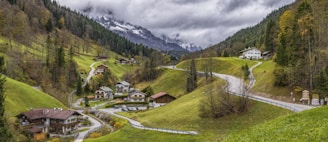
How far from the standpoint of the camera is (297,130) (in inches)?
901

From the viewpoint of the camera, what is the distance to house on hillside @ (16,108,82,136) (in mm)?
78875

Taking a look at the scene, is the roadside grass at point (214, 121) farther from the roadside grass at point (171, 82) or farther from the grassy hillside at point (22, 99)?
the roadside grass at point (171, 82)

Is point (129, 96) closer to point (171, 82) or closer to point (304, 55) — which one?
point (171, 82)

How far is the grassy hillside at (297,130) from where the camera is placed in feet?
67.2

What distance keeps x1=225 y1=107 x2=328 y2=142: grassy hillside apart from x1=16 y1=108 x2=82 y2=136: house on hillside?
210 feet

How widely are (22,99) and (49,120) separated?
1335 cm

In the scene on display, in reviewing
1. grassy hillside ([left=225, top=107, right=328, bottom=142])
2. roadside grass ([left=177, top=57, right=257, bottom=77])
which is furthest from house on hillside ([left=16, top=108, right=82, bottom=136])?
roadside grass ([left=177, top=57, right=257, bottom=77])

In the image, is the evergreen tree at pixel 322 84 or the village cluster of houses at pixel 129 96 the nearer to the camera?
the evergreen tree at pixel 322 84

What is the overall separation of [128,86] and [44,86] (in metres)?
44.1

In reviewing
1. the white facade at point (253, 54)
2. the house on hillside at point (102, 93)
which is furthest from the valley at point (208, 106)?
the white facade at point (253, 54)

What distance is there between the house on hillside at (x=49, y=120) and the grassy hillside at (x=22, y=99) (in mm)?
3796

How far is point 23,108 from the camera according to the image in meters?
85.1

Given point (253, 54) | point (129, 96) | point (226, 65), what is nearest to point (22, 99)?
point (129, 96)

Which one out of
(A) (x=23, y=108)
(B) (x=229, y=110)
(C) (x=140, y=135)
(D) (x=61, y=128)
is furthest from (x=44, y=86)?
(B) (x=229, y=110)
